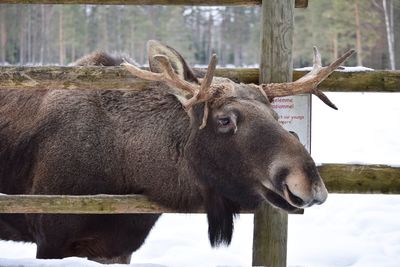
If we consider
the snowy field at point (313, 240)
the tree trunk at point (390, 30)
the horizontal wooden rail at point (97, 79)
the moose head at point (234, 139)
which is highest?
the tree trunk at point (390, 30)

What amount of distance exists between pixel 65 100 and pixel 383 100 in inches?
585

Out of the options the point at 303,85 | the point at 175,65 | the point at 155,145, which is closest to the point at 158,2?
the point at 175,65

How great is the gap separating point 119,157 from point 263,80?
1066 millimetres

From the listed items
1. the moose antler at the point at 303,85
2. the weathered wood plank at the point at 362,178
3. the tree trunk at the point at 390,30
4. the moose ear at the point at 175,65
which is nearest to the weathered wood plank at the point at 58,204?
Result: the moose ear at the point at 175,65

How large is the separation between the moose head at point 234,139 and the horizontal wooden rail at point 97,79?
0.63 feet

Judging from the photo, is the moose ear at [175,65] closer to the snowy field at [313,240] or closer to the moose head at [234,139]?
the moose head at [234,139]

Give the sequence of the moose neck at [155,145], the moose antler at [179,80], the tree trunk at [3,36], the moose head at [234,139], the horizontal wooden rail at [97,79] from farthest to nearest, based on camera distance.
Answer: the tree trunk at [3,36] < the moose neck at [155,145] < the horizontal wooden rail at [97,79] < the moose antler at [179,80] < the moose head at [234,139]

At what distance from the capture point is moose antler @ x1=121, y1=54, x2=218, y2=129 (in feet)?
12.9

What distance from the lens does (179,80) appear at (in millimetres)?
4117

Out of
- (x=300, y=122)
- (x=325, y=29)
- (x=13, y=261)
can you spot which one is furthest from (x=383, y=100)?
(x=325, y=29)

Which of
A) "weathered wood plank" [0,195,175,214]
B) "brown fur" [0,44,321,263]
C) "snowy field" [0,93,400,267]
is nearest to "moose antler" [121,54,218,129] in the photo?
"brown fur" [0,44,321,263]

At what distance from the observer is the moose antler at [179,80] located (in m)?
3.93

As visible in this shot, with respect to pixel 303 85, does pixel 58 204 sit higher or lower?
lower

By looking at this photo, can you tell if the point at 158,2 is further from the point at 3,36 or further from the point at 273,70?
the point at 3,36
